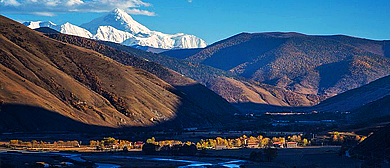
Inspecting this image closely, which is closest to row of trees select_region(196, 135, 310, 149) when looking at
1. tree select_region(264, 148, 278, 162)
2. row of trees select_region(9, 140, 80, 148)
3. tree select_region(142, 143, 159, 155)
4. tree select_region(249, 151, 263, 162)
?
tree select_region(142, 143, 159, 155)

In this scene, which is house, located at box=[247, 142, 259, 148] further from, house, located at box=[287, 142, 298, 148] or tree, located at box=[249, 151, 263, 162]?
tree, located at box=[249, 151, 263, 162]

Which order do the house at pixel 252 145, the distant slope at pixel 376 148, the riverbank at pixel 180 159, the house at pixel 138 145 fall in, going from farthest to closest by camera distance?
the house at pixel 252 145, the house at pixel 138 145, the riverbank at pixel 180 159, the distant slope at pixel 376 148

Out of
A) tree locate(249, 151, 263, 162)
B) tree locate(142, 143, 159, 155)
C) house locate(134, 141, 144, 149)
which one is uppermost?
house locate(134, 141, 144, 149)

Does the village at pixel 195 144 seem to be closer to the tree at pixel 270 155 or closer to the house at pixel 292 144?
the house at pixel 292 144

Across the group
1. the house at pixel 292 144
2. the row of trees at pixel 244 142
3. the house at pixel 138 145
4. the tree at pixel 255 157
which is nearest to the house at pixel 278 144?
the row of trees at pixel 244 142

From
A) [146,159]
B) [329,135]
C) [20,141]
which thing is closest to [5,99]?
[20,141]

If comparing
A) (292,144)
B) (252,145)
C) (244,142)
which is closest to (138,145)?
(244,142)

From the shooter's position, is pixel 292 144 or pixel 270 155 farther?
pixel 292 144

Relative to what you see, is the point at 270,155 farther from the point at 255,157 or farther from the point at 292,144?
the point at 292,144

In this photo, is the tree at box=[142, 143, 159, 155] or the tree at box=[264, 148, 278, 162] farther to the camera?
the tree at box=[142, 143, 159, 155]

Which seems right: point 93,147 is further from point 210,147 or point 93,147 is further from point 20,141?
point 210,147

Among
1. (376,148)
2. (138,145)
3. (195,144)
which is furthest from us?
(195,144)
